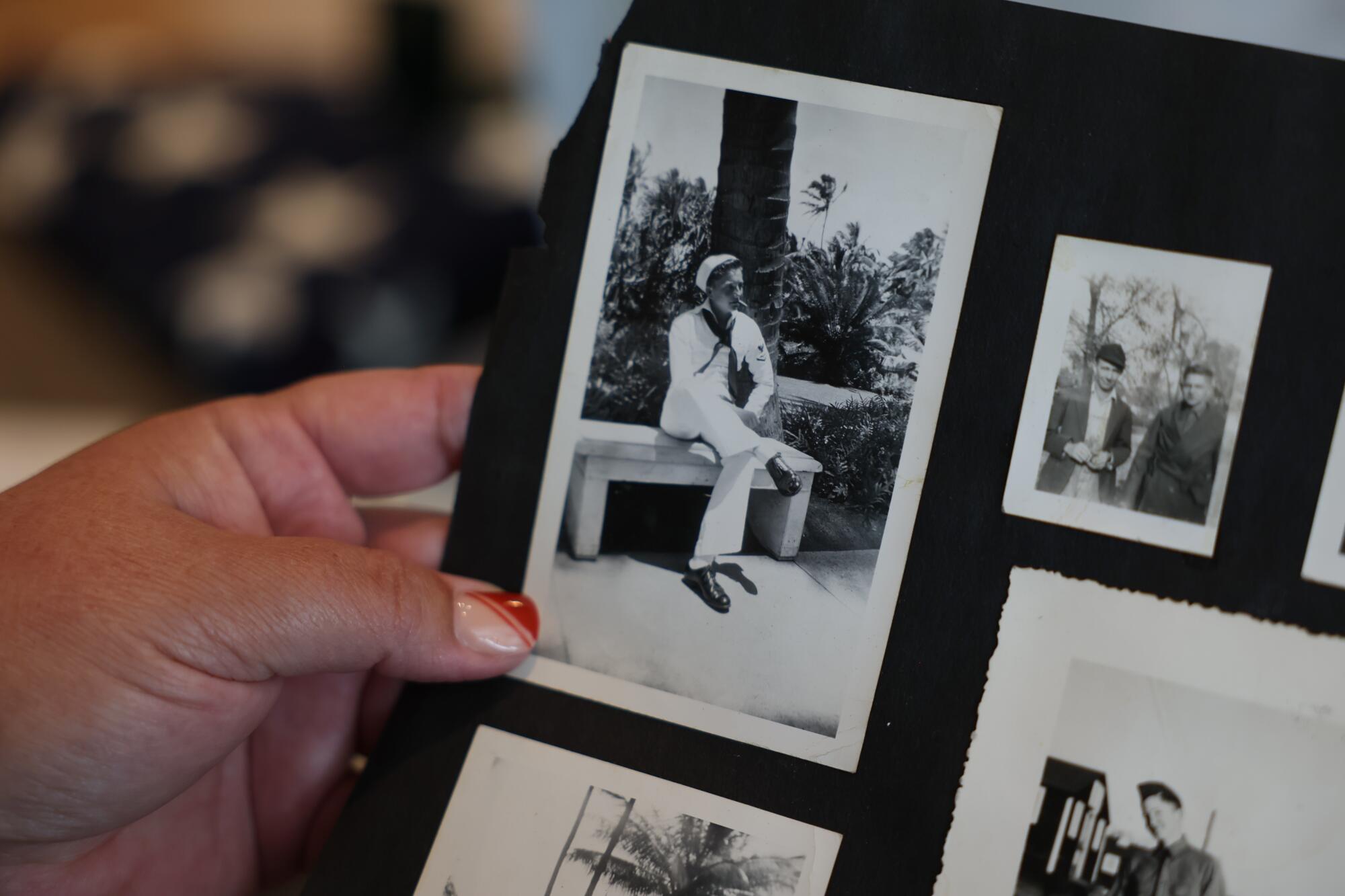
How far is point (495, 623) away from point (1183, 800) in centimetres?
46

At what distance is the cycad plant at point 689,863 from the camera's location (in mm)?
550

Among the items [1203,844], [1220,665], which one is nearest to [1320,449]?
[1220,665]

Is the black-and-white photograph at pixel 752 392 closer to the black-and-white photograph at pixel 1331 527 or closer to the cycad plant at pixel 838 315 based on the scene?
the cycad plant at pixel 838 315

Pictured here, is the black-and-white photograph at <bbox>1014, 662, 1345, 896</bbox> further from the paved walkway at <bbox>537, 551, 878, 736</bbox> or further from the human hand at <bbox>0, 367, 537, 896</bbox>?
the human hand at <bbox>0, 367, 537, 896</bbox>

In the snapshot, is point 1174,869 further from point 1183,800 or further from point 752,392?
point 752,392

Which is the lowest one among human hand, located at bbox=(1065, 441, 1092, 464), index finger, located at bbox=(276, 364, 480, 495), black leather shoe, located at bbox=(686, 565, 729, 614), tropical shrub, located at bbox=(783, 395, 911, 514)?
black leather shoe, located at bbox=(686, 565, 729, 614)

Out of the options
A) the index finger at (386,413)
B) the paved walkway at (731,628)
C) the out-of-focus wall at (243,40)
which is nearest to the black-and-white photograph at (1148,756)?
the paved walkway at (731,628)

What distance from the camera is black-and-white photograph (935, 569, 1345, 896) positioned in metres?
0.49

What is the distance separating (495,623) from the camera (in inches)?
23.6

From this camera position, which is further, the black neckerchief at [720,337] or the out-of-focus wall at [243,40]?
the out-of-focus wall at [243,40]

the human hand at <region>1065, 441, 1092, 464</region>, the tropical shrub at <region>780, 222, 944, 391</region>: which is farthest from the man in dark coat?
the tropical shrub at <region>780, 222, 944, 391</region>

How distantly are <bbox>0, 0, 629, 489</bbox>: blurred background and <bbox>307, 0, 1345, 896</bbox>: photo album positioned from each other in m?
0.58

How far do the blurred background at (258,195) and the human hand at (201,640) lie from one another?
1.38 ft

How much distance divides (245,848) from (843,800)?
0.52 metres
